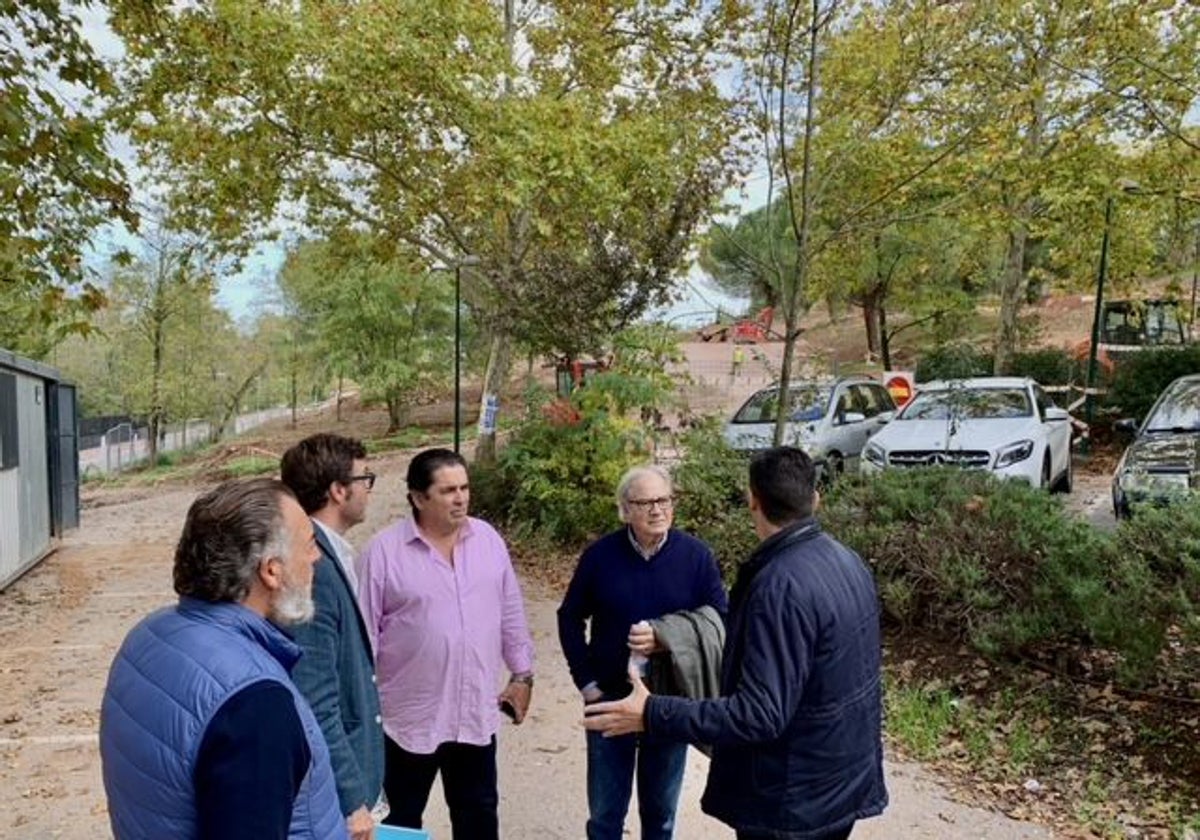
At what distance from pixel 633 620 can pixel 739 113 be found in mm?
7548

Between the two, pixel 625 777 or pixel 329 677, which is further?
pixel 625 777

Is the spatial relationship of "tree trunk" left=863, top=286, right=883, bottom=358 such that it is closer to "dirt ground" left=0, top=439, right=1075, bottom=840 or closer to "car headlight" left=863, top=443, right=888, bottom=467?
"car headlight" left=863, top=443, right=888, bottom=467

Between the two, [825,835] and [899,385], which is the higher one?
[899,385]

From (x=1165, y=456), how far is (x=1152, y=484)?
284cm

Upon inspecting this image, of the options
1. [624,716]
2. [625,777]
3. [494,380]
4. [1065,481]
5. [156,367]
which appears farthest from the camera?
[156,367]

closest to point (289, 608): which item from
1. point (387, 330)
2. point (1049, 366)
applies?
point (1049, 366)

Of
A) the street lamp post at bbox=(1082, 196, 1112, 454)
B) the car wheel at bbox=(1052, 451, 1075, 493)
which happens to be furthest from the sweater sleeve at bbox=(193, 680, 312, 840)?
the street lamp post at bbox=(1082, 196, 1112, 454)

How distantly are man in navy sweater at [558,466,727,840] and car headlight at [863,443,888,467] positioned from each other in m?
7.41

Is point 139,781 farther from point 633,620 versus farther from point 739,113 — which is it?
point 739,113

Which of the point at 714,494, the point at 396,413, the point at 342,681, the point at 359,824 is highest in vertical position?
the point at 396,413

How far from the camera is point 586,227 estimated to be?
1169cm

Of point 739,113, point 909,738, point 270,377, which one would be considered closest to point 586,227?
point 739,113

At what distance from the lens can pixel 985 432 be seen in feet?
33.2

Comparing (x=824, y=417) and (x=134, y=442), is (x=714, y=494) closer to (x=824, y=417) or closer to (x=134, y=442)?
(x=824, y=417)
